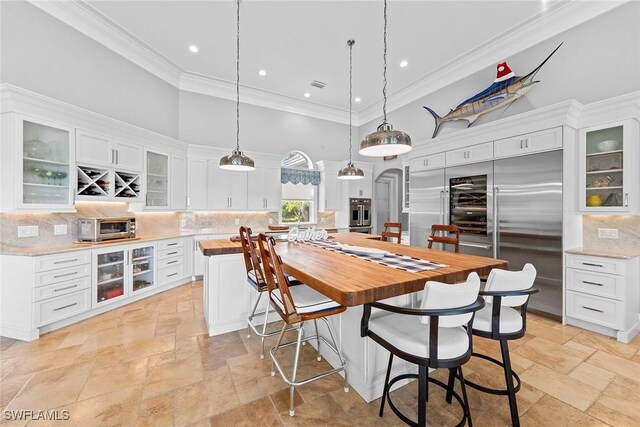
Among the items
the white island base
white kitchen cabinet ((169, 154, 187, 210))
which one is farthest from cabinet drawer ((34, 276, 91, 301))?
white kitchen cabinet ((169, 154, 187, 210))

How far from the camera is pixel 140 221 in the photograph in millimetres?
4254

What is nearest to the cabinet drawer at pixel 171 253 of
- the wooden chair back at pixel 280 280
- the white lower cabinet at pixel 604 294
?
the wooden chair back at pixel 280 280

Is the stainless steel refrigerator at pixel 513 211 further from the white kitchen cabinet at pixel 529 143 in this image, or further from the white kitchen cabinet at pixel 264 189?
the white kitchen cabinet at pixel 264 189

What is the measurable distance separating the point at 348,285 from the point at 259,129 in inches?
197

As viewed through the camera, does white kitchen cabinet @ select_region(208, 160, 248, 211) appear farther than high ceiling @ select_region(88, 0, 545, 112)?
Yes

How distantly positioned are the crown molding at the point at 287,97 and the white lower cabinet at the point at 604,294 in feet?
9.46

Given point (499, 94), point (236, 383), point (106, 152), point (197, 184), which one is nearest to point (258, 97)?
point (197, 184)

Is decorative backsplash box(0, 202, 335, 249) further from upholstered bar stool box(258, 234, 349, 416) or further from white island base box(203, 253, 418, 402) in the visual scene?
upholstered bar stool box(258, 234, 349, 416)

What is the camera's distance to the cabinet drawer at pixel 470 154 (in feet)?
11.7

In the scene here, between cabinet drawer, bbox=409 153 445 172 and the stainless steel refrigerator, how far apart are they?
136 millimetres

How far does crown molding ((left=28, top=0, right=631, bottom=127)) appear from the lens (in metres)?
3.13

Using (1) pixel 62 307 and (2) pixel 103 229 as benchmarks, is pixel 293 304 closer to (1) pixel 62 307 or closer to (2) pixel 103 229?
(1) pixel 62 307

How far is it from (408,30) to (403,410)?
4309mm

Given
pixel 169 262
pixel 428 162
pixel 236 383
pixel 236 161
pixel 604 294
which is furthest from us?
pixel 428 162
